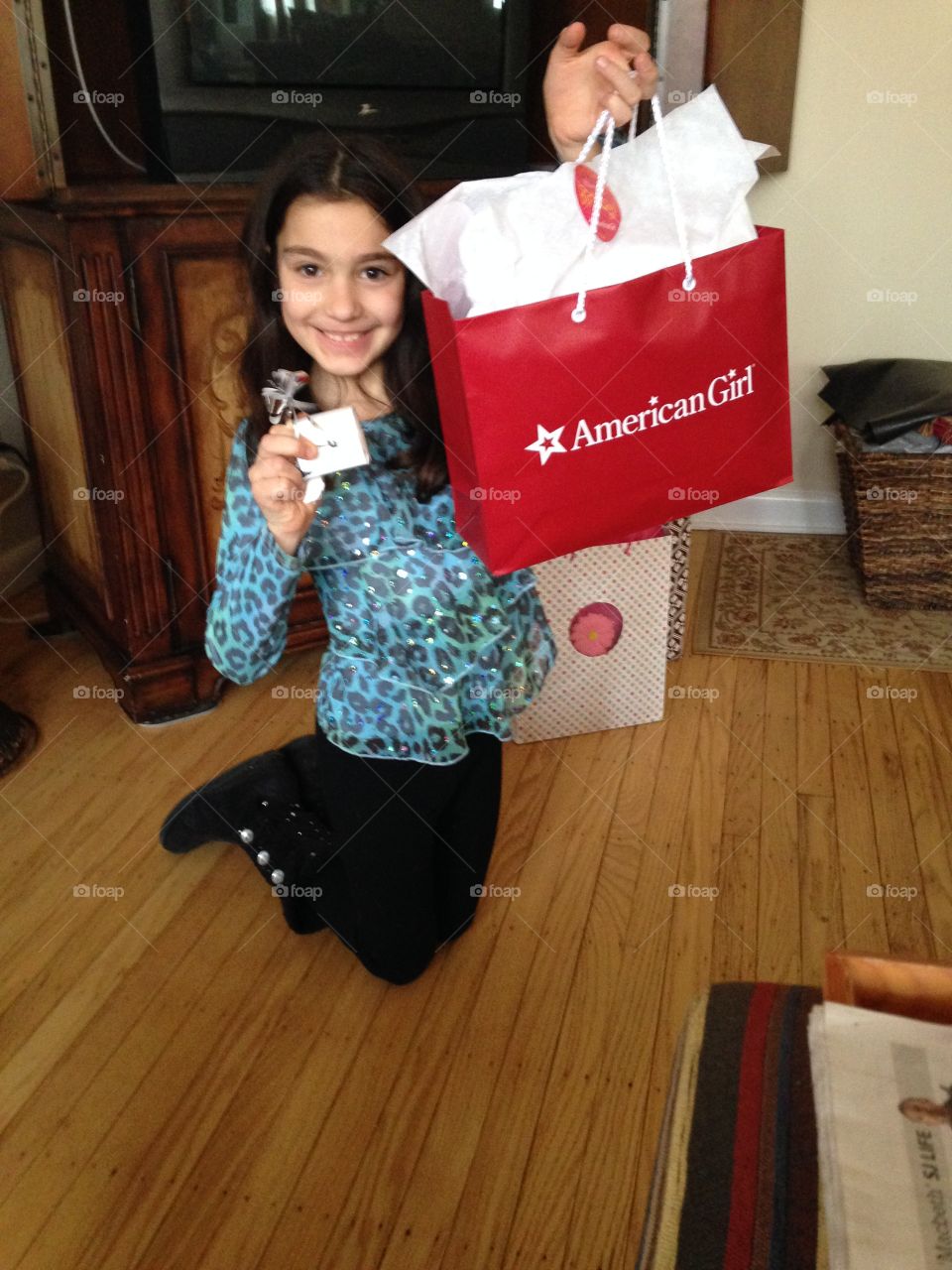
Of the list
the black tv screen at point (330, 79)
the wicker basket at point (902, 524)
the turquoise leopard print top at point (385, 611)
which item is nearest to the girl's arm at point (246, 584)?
the turquoise leopard print top at point (385, 611)

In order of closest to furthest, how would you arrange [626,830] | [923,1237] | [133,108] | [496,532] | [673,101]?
[923,1237] < [496,532] < [626,830] < [133,108] < [673,101]

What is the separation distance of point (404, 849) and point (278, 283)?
2.25ft

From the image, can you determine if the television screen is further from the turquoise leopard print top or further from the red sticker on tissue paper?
the red sticker on tissue paper

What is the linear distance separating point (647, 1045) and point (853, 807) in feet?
2.10

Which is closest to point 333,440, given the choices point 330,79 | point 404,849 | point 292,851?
point 404,849

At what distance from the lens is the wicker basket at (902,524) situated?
2340 mm

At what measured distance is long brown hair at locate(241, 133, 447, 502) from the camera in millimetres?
1104

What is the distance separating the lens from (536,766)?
1.92m

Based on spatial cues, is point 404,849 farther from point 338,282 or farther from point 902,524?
point 902,524

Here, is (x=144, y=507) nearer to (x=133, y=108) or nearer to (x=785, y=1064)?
(x=133, y=108)

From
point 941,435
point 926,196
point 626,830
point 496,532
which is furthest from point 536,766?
point 926,196

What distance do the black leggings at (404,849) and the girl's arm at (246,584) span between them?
201mm

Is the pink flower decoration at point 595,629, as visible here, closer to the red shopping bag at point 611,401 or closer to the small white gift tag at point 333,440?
the red shopping bag at point 611,401

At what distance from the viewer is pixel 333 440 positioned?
3.23 ft
